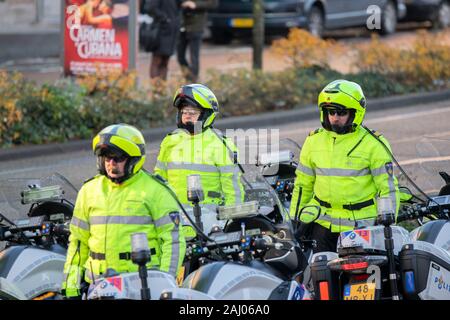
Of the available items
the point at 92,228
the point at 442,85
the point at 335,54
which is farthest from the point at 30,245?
the point at 442,85

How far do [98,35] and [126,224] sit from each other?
1074 centimetres

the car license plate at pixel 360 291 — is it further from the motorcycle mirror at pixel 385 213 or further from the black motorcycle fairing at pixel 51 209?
the black motorcycle fairing at pixel 51 209

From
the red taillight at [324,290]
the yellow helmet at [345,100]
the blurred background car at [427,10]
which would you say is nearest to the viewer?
the red taillight at [324,290]

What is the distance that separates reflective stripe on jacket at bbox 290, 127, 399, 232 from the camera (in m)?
8.77

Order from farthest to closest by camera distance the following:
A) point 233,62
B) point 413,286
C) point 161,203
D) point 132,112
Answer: point 233,62 → point 132,112 → point 413,286 → point 161,203

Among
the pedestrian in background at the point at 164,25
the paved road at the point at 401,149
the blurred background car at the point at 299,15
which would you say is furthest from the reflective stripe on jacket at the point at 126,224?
Answer: the blurred background car at the point at 299,15

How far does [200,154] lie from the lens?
30.9 ft

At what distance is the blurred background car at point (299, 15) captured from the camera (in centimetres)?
2488

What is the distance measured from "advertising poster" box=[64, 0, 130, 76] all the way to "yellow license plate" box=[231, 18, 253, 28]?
303 inches

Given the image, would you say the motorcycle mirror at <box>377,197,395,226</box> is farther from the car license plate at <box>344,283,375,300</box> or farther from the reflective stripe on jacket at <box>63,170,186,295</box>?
the reflective stripe on jacket at <box>63,170,186,295</box>

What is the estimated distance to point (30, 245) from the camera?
8453 mm

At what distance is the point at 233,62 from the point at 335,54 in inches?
171

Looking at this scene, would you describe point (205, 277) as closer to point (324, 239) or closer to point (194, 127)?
point (324, 239)
